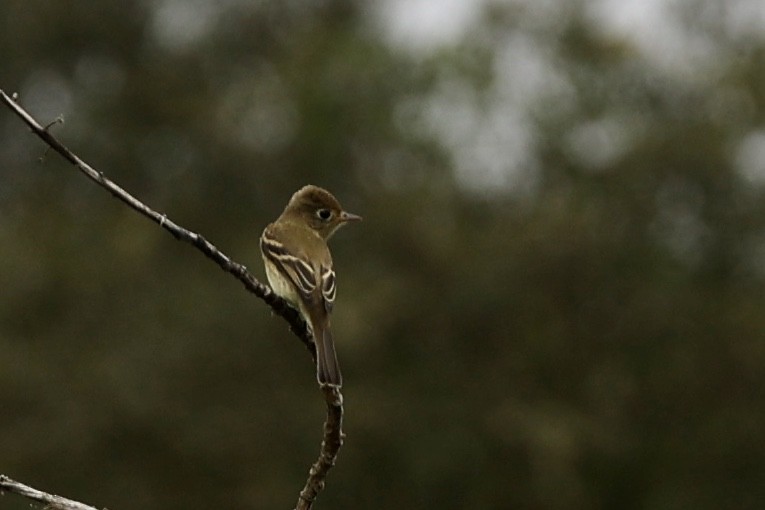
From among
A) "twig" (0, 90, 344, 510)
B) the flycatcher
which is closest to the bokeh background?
the flycatcher

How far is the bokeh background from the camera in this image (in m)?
29.7

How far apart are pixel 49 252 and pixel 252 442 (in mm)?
5559

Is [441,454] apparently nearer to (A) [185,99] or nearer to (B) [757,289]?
(B) [757,289]

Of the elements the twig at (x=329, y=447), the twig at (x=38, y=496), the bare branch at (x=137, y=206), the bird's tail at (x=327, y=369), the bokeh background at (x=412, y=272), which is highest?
the bokeh background at (x=412, y=272)

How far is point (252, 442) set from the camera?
97.5ft

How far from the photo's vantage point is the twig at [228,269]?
386 centimetres

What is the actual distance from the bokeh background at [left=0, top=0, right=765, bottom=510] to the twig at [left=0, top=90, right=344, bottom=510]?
22.9 metres

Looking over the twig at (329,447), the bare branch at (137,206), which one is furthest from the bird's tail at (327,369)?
the bare branch at (137,206)

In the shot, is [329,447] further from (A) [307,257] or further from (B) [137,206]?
(A) [307,257]

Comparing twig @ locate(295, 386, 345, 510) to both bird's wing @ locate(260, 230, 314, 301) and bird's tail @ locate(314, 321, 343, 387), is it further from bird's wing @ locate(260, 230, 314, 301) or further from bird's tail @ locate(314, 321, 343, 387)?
A: bird's wing @ locate(260, 230, 314, 301)

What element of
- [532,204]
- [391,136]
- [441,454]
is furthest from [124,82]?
[441,454]

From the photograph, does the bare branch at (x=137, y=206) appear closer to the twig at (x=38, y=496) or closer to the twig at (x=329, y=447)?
the twig at (x=329, y=447)

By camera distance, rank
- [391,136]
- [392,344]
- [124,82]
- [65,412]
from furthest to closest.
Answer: [124,82] → [391,136] → [392,344] → [65,412]


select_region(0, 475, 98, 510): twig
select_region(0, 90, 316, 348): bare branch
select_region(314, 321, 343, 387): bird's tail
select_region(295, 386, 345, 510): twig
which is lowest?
select_region(0, 475, 98, 510): twig
